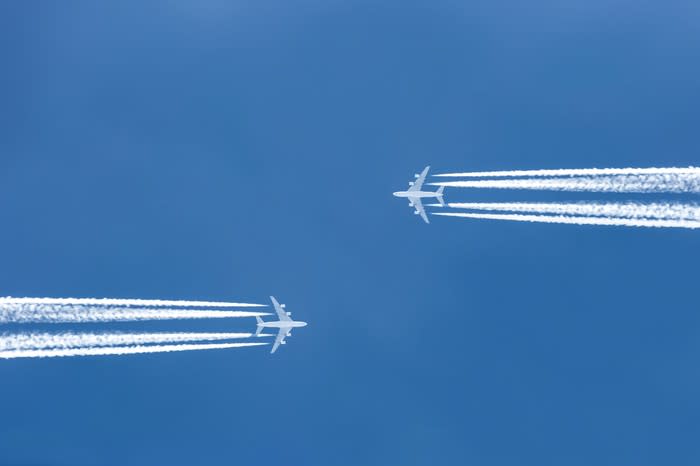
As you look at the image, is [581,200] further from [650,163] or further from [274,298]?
[274,298]

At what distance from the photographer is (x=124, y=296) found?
73.1 metres

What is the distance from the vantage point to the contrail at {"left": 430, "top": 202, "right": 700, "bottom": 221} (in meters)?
63.2

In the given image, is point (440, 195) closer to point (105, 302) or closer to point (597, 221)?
point (597, 221)

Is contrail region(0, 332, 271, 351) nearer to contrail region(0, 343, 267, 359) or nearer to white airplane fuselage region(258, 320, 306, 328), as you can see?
contrail region(0, 343, 267, 359)

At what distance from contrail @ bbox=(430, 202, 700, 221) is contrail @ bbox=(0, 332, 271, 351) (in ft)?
102

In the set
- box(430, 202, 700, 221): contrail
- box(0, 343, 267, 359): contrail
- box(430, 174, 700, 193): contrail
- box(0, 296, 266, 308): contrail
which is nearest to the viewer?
box(430, 202, 700, 221): contrail

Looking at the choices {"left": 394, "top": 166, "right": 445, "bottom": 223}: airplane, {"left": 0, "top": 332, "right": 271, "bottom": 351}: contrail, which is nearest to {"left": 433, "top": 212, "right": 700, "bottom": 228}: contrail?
{"left": 394, "top": 166, "right": 445, "bottom": 223}: airplane

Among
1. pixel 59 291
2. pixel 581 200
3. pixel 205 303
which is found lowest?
pixel 581 200

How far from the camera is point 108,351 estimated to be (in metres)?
67.9

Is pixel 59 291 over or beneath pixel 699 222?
over

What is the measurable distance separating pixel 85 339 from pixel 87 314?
2197 millimetres

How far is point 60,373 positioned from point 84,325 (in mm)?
10098

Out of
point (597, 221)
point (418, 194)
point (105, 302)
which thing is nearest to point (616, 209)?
point (597, 221)

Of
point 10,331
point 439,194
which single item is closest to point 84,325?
point 10,331
